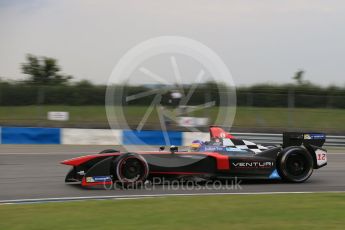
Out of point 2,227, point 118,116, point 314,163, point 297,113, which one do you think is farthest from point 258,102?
point 2,227

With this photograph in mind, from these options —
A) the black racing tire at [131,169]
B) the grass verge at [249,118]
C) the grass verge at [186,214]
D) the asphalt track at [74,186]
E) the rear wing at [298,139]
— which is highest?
the grass verge at [249,118]

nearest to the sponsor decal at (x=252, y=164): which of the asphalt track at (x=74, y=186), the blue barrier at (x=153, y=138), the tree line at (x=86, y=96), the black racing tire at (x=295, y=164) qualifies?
the black racing tire at (x=295, y=164)

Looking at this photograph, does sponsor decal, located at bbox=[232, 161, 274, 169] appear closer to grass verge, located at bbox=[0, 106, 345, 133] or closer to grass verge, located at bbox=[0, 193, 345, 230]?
grass verge, located at bbox=[0, 193, 345, 230]

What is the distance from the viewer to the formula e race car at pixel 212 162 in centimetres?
813

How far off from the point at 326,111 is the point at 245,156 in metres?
13.8

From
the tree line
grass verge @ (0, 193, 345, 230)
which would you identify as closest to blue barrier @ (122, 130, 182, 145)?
the tree line

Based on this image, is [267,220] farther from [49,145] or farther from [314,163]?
[49,145]

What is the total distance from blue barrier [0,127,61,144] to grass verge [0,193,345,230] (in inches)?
478

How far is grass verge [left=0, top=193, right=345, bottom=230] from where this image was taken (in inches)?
207

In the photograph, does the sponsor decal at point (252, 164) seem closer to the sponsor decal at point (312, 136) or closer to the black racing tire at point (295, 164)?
the black racing tire at point (295, 164)

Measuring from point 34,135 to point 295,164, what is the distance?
37.9 ft

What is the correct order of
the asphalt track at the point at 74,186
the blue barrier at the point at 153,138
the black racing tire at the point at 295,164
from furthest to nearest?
the blue barrier at the point at 153,138 → the black racing tire at the point at 295,164 → the asphalt track at the point at 74,186

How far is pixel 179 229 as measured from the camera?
200 inches

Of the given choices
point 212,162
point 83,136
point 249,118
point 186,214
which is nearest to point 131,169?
point 212,162
